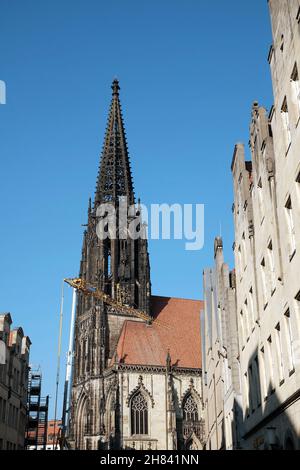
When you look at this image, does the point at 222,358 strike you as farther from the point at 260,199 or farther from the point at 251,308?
the point at 260,199

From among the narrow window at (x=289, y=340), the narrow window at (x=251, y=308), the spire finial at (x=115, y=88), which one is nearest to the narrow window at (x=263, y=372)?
the narrow window at (x=251, y=308)

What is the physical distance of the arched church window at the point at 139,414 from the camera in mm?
59759

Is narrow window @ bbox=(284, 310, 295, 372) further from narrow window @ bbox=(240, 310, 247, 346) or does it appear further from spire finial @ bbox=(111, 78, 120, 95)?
spire finial @ bbox=(111, 78, 120, 95)

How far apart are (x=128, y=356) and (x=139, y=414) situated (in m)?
6.41

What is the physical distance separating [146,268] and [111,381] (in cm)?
1576

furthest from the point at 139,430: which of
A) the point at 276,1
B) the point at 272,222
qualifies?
the point at 276,1

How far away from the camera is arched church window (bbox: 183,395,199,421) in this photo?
207ft

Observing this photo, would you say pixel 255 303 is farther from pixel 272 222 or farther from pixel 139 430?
pixel 139 430

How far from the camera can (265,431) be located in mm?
19812

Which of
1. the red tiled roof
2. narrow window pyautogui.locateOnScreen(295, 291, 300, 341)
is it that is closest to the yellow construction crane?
the red tiled roof

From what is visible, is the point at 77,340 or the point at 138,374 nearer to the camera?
the point at 138,374

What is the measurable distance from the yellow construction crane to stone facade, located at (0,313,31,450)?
20955mm
